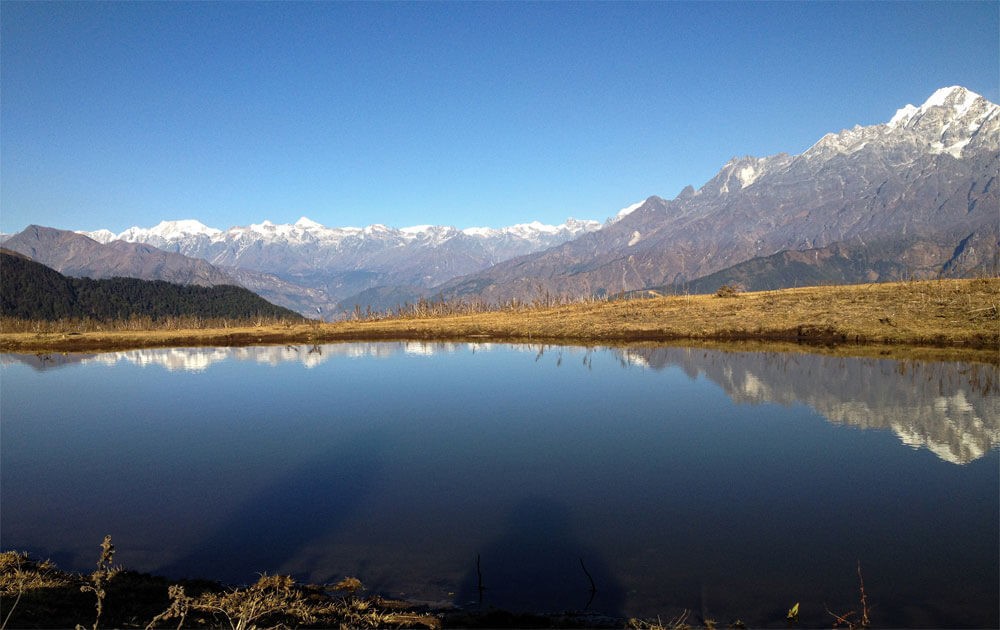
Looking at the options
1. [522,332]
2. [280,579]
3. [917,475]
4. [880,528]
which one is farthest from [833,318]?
[280,579]

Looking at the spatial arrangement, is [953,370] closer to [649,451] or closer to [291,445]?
[649,451]

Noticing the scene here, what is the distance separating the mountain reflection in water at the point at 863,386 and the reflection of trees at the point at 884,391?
0.04 meters

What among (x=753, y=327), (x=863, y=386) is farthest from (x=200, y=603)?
(x=753, y=327)

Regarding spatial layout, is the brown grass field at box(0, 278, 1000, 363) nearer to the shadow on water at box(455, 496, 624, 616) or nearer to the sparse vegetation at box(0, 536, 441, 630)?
the shadow on water at box(455, 496, 624, 616)

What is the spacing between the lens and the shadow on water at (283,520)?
16.0 m

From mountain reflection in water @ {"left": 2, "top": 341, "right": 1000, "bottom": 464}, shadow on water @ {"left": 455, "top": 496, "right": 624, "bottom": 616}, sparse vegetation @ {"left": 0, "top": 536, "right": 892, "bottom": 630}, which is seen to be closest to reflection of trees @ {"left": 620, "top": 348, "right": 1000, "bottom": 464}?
mountain reflection in water @ {"left": 2, "top": 341, "right": 1000, "bottom": 464}

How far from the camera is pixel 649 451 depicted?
2508cm

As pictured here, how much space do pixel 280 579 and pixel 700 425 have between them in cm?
2183

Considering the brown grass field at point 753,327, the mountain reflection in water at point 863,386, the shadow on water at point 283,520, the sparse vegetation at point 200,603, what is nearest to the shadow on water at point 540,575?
the sparse vegetation at point 200,603

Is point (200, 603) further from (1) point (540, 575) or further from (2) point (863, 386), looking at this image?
(2) point (863, 386)

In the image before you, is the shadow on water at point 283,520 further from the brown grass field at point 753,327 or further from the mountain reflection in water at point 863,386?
the brown grass field at point 753,327

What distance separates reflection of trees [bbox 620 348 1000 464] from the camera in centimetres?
2607

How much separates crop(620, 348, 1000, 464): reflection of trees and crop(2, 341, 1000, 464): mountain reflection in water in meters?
0.04

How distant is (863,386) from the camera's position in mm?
37656
